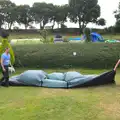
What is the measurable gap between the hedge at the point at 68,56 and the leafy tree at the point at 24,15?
5367 cm

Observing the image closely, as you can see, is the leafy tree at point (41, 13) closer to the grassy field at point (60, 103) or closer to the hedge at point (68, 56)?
the hedge at point (68, 56)

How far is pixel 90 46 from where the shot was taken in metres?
18.7

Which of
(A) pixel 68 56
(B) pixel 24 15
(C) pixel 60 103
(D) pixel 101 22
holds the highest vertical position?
(B) pixel 24 15

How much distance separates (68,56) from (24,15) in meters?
55.6

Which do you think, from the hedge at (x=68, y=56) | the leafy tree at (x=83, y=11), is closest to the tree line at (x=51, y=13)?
the leafy tree at (x=83, y=11)

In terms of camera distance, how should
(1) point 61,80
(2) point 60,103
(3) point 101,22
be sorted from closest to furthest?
(2) point 60,103, (1) point 61,80, (3) point 101,22

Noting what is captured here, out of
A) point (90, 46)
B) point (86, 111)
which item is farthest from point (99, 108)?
point (90, 46)

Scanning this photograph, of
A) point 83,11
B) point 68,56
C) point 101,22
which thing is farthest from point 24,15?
point 68,56

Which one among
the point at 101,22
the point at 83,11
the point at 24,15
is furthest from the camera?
the point at 101,22

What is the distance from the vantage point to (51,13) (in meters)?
71.9

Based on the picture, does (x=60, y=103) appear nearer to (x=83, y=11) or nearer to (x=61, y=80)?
(x=61, y=80)

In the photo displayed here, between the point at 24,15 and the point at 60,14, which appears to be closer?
the point at 60,14

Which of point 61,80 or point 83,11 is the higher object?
point 83,11

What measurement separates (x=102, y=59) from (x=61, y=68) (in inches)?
91.8
